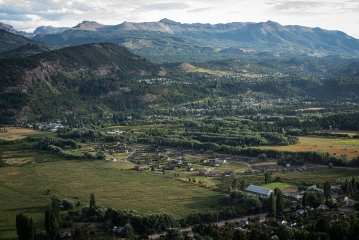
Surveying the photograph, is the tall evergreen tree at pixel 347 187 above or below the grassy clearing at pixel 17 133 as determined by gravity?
above

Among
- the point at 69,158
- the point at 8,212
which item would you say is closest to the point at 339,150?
the point at 69,158

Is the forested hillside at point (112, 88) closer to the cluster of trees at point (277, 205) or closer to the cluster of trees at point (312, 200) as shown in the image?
the cluster of trees at point (312, 200)

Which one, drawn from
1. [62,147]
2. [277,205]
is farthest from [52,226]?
[62,147]

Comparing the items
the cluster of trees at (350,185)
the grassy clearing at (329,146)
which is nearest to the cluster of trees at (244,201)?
the cluster of trees at (350,185)

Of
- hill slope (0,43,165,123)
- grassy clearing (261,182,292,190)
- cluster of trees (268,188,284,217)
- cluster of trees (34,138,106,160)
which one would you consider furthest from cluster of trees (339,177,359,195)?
hill slope (0,43,165,123)

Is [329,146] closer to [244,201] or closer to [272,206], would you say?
[244,201]

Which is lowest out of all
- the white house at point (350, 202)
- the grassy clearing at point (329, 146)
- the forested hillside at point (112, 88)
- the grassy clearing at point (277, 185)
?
the grassy clearing at point (277, 185)
